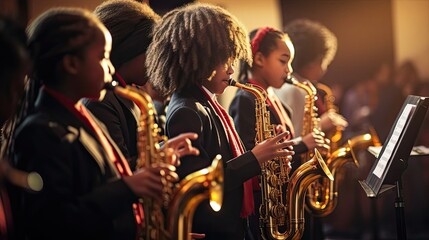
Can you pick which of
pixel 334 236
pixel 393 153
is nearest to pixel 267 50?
pixel 393 153

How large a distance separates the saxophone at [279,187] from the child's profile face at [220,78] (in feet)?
1.13

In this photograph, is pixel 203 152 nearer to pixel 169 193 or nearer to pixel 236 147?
pixel 236 147

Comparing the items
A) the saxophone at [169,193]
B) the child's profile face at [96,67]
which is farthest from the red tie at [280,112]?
the child's profile face at [96,67]

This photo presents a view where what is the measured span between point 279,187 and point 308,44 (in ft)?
6.45

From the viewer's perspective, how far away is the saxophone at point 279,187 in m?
4.00

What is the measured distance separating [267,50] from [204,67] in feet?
3.40

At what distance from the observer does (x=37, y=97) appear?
2705 millimetres

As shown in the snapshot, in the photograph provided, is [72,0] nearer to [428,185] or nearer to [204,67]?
[204,67]

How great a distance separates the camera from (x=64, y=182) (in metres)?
2.49

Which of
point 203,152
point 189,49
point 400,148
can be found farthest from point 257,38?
point 203,152

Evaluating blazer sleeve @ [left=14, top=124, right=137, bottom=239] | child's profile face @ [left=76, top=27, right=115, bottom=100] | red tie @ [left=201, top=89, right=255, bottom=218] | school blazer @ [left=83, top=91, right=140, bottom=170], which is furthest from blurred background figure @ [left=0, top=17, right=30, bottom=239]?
red tie @ [left=201, top=89, right=255, bottom=218]

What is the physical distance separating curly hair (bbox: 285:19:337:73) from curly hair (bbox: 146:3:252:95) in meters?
2.13

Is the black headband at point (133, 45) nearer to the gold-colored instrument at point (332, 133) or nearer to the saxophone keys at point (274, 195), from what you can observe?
the saxophone keys at point (274, 195)

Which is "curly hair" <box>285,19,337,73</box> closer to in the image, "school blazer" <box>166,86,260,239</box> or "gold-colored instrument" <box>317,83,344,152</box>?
"gold-colored instrument" <box>317,83,344,152</box>
